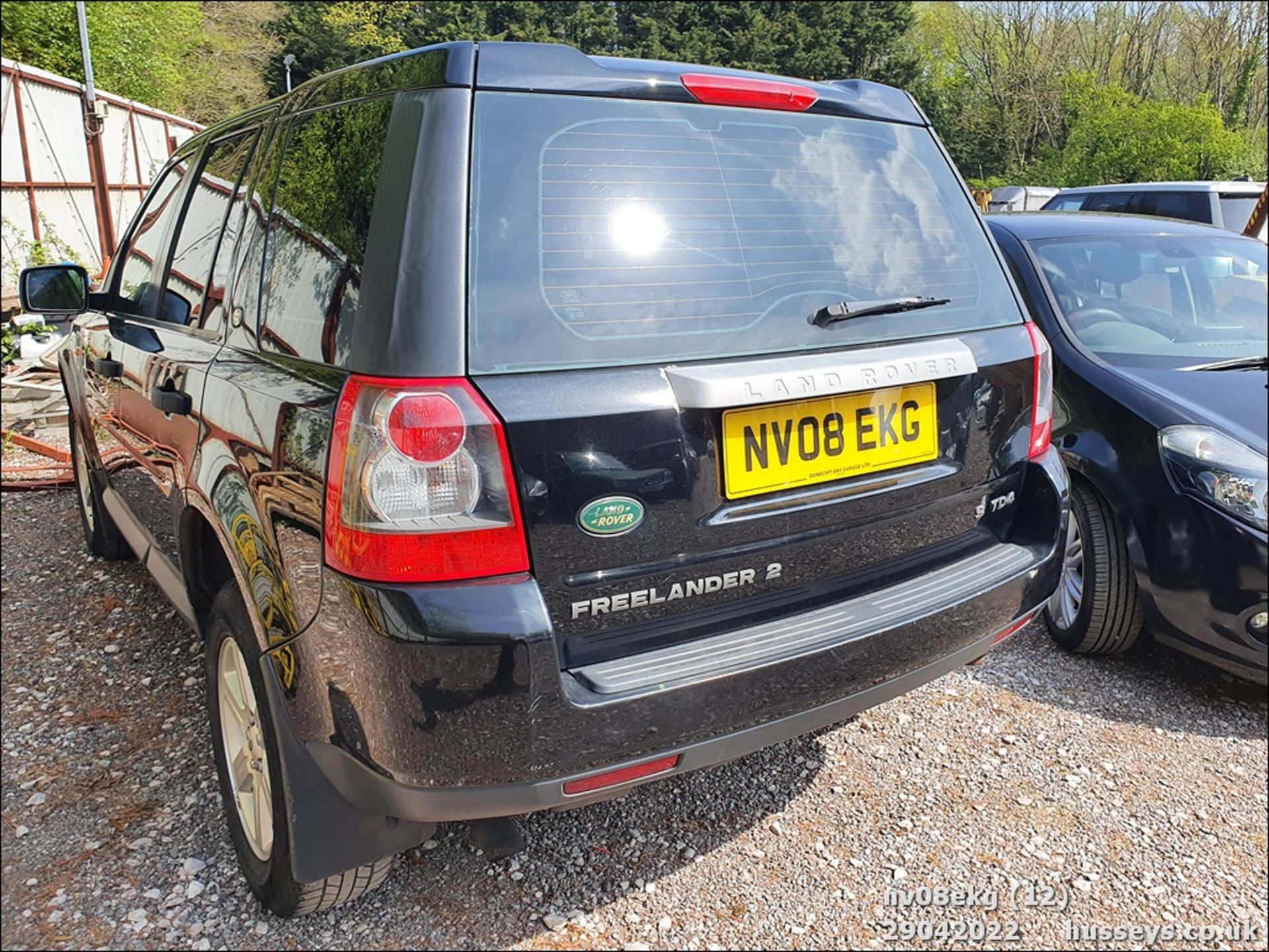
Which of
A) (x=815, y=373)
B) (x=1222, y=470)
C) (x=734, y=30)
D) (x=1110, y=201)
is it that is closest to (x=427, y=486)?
(x=815, y=373)

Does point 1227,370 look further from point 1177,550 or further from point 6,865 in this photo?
point 6,865

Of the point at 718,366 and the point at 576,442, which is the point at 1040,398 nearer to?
the point at 718,366

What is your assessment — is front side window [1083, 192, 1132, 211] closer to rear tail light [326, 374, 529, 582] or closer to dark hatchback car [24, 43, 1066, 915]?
dark hatchback car [24, 43, 1066, 915]

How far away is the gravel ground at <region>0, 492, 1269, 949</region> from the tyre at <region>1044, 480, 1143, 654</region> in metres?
0.15

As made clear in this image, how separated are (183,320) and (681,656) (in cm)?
178

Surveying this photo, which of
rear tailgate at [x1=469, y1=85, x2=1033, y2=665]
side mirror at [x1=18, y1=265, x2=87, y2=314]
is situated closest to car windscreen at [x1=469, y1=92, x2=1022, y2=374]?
rear tailgate at [x1=469, y1=85, x2=1033, y2=665]

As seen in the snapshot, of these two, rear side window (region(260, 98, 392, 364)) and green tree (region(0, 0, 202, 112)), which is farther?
green tree (region(0, 0, 202, 112))

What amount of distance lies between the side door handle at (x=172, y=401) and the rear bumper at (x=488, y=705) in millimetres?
824

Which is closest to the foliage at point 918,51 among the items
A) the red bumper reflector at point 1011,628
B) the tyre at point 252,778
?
the tyre at point 252,778

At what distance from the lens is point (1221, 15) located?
19.9 ft

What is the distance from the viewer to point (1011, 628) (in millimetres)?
2109

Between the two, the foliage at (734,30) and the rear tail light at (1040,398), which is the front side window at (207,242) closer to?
the rear tail light at (1040,398)

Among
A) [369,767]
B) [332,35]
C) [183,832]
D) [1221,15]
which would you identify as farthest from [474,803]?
[332,35]

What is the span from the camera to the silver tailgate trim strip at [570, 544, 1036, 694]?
1578mm
